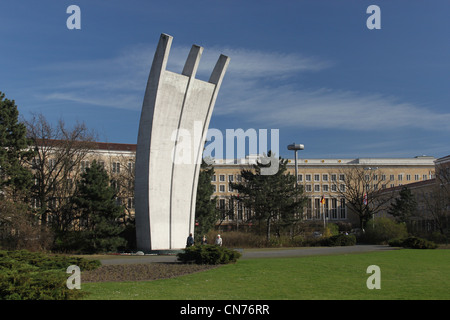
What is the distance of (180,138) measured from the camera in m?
26.6

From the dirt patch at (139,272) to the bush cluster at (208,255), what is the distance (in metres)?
0.50

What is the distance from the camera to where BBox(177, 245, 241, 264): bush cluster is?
18.4m

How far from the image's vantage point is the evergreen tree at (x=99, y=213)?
1081 inches

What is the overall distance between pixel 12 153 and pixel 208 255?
19230 mm

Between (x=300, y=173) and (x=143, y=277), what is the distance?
78.0 metres

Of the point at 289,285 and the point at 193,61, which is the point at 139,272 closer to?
the point at 289,285

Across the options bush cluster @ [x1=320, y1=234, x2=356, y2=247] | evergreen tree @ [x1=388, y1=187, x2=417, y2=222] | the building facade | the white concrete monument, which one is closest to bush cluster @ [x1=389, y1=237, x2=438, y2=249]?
bush cluster @ [x1=320, y1=234, x2=356, y2=247]

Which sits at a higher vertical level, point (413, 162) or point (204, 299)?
point (413, 162)

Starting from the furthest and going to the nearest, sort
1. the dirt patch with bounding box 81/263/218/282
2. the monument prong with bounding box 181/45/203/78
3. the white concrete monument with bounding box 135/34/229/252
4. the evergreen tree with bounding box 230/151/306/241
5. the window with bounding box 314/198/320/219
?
the window with bounding box 314/198/320/219 < the evergreen tree with bounding box 230/151/306/241 < the monument prong with bounding box 181/45/203/78 < the white concrete monument with bounding box 135/34/229/252 < the dirt patch with bounding box 81/263/218/282

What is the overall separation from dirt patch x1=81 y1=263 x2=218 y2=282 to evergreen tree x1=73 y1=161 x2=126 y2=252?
9.98m

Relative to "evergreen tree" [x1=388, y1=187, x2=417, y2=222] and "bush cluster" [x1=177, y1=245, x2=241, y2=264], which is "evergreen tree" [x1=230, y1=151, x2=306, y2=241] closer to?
"evergreen tree" [x1=388, y1=187, x2=417, y2=222]
